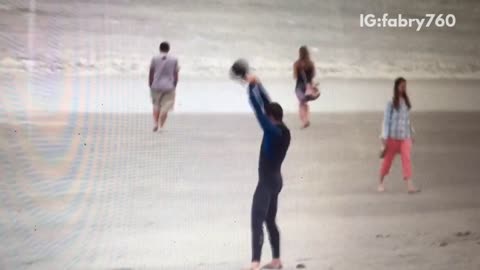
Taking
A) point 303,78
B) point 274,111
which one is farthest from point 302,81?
point 274,111

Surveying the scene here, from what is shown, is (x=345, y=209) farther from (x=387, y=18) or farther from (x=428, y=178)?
(x=387, y=18)

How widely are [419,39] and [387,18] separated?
20 cm

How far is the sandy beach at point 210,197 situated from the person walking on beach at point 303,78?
6cm

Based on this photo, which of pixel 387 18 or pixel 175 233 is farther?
pixel 387 18

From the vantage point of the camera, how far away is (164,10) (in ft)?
12.1

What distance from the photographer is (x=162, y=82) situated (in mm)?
3709

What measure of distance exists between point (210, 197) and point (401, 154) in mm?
974

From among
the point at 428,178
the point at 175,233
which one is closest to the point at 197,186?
the point at 175,233

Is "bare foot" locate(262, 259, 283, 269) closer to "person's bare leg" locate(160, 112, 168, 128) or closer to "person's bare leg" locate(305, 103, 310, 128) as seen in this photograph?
"person's bare leg" locate(305, 103, 310, 128)

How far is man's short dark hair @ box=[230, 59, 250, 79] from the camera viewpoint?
→ 3744 mm

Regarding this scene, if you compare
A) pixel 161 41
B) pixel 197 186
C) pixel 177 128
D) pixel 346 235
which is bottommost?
pixel 346 235

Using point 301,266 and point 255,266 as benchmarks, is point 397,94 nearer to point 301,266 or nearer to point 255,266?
point 301,266

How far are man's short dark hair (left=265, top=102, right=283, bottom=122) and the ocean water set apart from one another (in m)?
0.24

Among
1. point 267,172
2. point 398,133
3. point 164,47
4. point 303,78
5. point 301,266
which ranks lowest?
point 301,266
